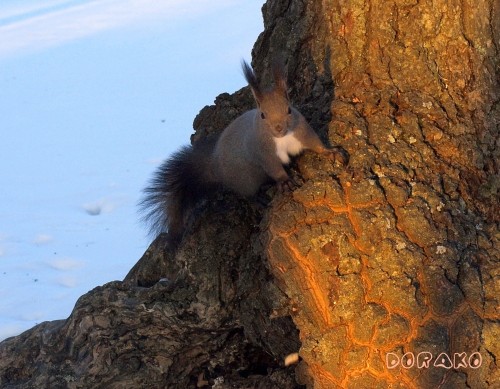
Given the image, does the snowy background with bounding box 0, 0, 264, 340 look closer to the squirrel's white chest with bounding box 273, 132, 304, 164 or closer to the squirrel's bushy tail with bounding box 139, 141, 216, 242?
the squirrel's bushy tail with bounding box 139, 141, 216, 242

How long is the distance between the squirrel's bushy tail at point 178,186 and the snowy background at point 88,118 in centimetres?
103

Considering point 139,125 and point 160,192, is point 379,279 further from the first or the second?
point 139,125

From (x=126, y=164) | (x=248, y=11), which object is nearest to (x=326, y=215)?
(x=126, y=164)

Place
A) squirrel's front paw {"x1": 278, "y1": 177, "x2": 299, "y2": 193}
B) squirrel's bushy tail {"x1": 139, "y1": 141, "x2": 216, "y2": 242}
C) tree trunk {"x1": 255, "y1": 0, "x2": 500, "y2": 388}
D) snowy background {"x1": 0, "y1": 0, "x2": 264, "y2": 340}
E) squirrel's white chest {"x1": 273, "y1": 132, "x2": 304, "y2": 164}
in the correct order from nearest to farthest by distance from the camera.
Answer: tree trunk {"x1": 255, "y1": 0, "x2": 500, "y2": 388}, squirrel's front paw {"x1": 278, "y1": 177, "x2": 299, "y2": 193}, squirrel's white chest {"x1": 273, "y1": 132, "x2": 304, "y2": 164}, squirrel's bushy tail {"x1": 139, "y1": 141, "x2": 216, "y2": 242}, snowy background {"x1": 0, "y1": 0, "x2": 264, "y2": 340}

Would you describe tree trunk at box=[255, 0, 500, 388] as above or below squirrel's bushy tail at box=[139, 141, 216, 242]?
above

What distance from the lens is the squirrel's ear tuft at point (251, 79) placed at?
69.8 inches

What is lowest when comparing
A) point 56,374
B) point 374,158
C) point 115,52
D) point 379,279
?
point 115,52

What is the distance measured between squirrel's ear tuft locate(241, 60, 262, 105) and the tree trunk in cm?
14

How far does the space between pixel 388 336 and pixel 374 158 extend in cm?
36

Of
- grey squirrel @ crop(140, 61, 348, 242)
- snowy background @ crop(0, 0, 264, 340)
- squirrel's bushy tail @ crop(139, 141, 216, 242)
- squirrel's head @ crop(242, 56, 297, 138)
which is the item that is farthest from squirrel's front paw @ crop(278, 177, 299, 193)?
snowy background @ crop(0, 0, 264, 340)

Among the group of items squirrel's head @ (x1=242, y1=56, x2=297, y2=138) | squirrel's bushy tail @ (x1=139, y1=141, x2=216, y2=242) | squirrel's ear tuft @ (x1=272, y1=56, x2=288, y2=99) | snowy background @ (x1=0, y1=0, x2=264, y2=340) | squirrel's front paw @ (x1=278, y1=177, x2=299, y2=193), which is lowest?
snowy background @ (x1=0, y1=0, x2=264, y2=340)

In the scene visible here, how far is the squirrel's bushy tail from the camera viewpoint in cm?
207

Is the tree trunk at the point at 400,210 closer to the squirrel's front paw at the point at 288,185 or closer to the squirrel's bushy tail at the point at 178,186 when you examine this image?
the squirrel's front paw at the point at 288,185

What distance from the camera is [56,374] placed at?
1.92 metres
